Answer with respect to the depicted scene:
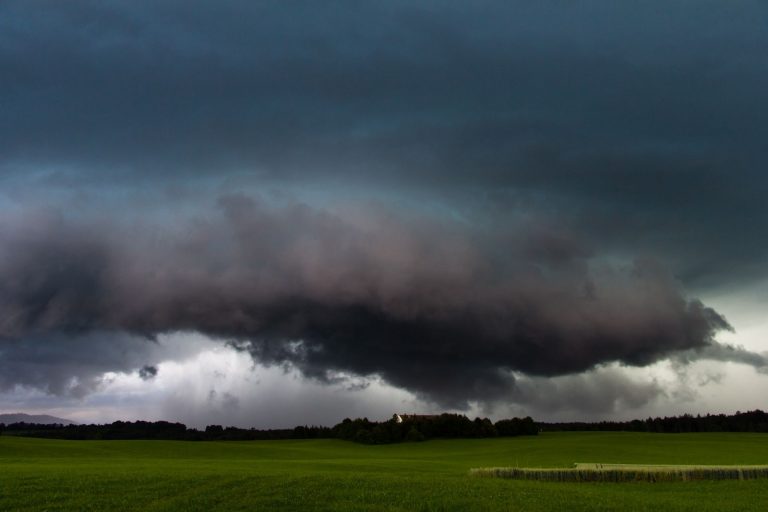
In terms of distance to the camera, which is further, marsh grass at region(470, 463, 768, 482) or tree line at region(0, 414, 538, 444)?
tree line at region(0, 414, 538, 444)

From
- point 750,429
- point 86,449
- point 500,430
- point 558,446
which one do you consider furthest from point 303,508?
point 750,429

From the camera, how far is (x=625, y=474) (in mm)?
46906

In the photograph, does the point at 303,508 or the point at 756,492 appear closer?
the point at 303,508

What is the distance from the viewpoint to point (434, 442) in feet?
455

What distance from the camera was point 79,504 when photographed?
30375 mm

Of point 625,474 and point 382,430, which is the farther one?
point 382,430

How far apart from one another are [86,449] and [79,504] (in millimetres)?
75249

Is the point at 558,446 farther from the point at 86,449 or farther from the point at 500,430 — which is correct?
the point at 86,449

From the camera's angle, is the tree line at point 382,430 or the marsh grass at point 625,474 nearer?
the marsh grass at point 625,474

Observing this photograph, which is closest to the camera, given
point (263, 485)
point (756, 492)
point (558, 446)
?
point (263, 485)

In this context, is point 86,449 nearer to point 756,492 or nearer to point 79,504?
point 79,504

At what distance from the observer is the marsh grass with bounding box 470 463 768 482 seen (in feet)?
151

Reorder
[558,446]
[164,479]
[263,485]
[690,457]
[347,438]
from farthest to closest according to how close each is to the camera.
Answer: [347,438]
[558,446]
[690,457]
[164,479]
[263,485]

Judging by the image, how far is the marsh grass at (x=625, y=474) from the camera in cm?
4609
